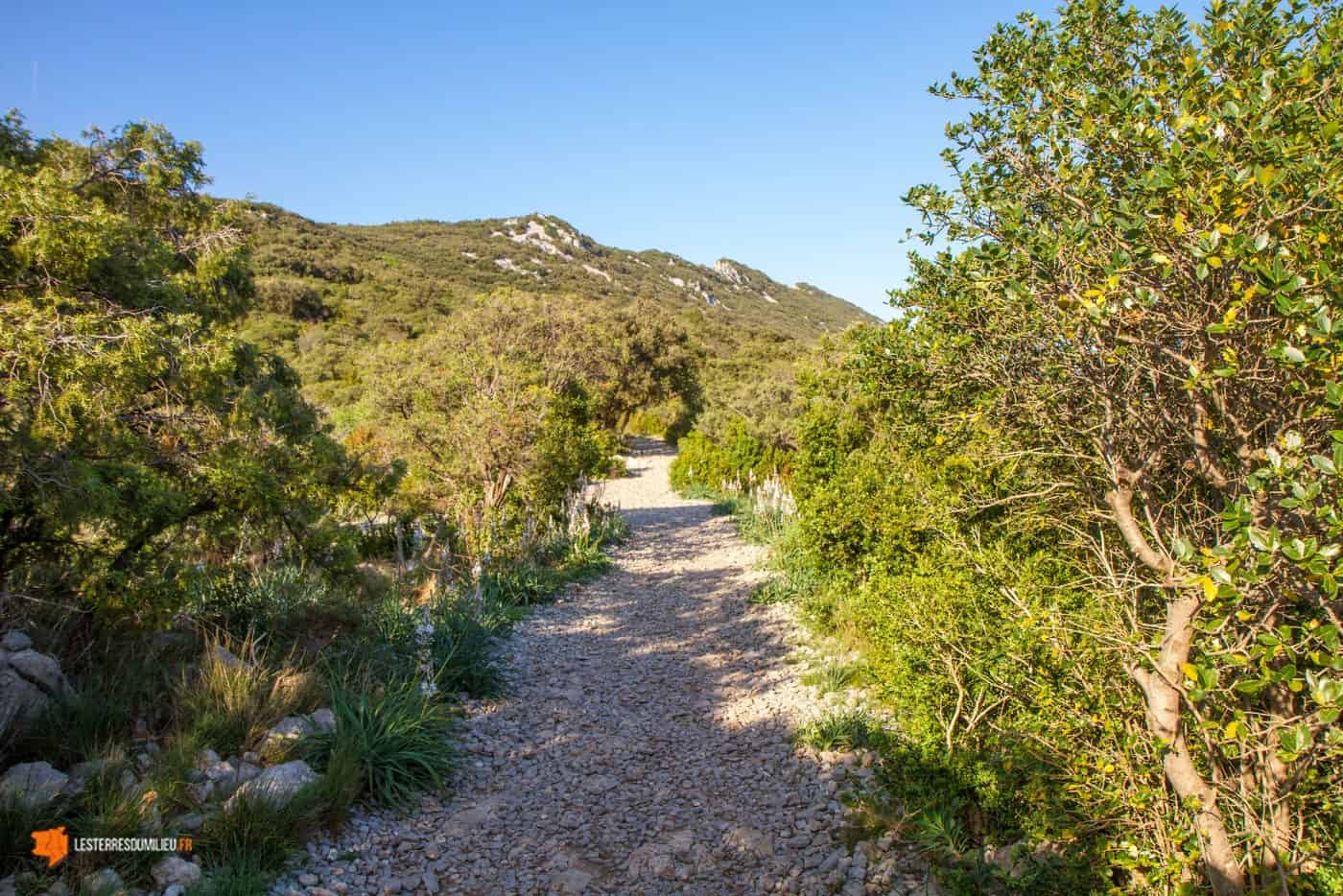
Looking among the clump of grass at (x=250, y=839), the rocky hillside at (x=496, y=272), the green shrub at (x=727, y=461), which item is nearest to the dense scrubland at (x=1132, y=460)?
the clump of grass at (x=250, y=839)

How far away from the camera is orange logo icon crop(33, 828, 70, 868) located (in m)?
2.91

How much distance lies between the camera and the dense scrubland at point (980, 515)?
240 cm

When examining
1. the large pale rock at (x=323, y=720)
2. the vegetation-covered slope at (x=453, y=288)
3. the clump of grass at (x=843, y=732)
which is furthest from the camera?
the vegetation-covered slope at (x=453, y=288)

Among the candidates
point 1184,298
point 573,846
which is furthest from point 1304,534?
point 573,846

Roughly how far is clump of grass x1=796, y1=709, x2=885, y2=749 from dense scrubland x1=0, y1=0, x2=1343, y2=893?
0.07ft

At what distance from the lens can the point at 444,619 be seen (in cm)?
634

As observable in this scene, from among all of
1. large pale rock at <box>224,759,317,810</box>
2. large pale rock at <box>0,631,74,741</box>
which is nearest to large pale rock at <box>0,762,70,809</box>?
large pale rock at <box>0,631,74,741</box>

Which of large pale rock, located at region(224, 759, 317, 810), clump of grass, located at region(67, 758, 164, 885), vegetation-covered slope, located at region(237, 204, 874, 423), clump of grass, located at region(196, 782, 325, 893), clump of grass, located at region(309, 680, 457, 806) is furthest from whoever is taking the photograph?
vegetation-covered slope, located at region(237, 204, 874, 423)

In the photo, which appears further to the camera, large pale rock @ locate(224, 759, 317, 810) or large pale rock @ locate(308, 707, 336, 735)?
large pale rock @ locate(308, 707, 336, 735)

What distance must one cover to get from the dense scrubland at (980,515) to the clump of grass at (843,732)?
0.02m

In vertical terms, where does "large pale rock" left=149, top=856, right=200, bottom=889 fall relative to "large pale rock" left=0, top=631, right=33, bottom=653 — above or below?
below

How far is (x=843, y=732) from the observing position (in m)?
4.94

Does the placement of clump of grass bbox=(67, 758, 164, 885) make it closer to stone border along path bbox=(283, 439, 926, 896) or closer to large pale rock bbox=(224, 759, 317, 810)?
large pale rock bbox=(224, 759, 317, 810)

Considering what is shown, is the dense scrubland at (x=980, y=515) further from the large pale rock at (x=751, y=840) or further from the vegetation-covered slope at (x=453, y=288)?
the vegetation-covered slope at (x=453, y=288)
